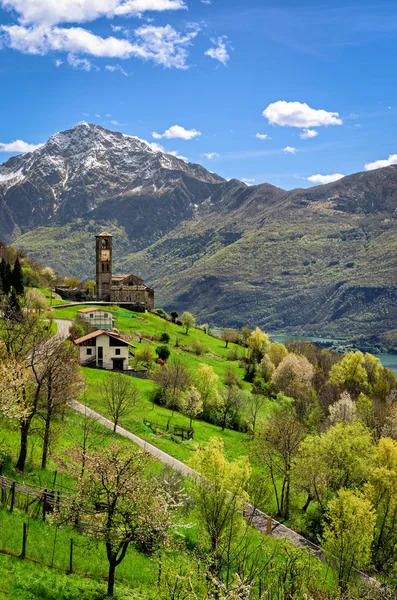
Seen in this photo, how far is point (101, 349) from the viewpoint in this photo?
80250 mm

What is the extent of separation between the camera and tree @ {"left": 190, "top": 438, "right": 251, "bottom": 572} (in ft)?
108

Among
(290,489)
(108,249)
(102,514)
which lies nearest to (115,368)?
(290,489)

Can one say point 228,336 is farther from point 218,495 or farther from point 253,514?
point 218,495

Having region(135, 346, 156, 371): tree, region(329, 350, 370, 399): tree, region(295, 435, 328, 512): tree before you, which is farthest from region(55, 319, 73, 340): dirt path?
region(295, 435, 328, 512): tree

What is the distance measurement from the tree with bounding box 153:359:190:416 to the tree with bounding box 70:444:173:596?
1728 inches

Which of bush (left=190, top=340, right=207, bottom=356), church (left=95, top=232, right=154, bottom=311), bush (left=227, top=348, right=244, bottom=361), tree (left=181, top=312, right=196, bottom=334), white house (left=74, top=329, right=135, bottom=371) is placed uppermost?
church (left=95, top=232, right=154, bottom=311)

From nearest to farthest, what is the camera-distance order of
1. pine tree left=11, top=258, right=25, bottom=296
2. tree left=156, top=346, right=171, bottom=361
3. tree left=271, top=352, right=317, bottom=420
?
tree left=156, top=346, right=171, bottom=361 < tree left=271, top=352, right=317, bottom=420 < pine tree left=11, top=258, right=25, bottom=296

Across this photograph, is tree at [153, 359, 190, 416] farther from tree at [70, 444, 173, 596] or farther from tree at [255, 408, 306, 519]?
tree at [70, 444, 173, 596]

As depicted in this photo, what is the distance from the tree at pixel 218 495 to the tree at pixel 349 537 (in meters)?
6.83

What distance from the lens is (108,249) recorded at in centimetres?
15712

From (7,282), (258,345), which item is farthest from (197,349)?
(7,282)

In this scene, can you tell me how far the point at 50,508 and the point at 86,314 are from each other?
247ft

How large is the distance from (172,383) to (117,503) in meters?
47.8

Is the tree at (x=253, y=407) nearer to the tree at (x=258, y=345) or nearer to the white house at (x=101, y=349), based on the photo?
the white house at (x=101, y=349)
